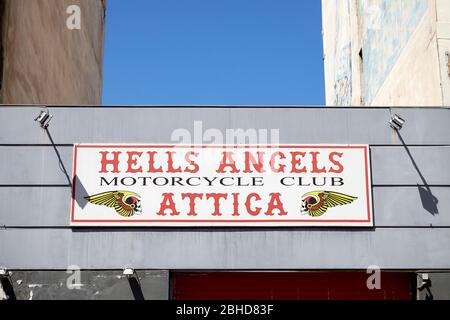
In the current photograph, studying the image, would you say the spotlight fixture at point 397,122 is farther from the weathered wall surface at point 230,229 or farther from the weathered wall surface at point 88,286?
the weathered wall surface at point 88,286

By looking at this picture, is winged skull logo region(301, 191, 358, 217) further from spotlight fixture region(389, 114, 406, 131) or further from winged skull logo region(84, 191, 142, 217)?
winged skull logo region(84, 191, 142, 217)

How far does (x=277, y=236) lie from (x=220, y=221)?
1165 millimetres

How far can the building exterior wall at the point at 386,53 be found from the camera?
16.8 m

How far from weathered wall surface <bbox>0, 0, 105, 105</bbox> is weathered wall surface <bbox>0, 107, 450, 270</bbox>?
7.31 feet

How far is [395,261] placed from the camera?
14008mm

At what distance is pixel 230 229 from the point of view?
14.1 meters

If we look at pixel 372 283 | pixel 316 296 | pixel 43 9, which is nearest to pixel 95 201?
pixel 316 296

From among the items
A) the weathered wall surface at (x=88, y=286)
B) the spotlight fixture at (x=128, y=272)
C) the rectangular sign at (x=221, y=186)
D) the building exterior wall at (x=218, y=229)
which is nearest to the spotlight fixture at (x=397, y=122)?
the building exterior wall at (x=218, y=229)

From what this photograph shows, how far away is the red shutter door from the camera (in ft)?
46.9

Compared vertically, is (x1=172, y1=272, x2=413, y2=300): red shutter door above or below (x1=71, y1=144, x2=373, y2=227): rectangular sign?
below

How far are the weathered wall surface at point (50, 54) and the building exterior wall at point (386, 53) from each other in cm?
980

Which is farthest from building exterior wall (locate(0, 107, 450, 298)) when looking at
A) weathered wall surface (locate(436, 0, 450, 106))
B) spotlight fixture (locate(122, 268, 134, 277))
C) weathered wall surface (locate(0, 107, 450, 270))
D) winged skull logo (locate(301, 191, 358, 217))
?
weathered wall surface (locate(436, 0, 450, 106))

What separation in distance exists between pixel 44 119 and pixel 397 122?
7.02 m

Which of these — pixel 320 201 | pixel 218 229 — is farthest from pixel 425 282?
pixel 218 229
